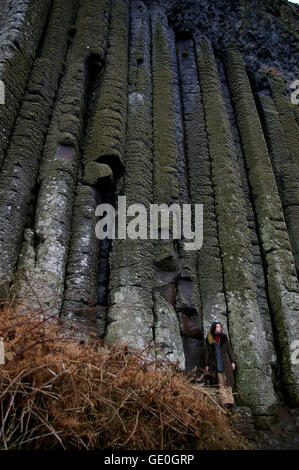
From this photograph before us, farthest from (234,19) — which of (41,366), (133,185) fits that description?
(41,366)

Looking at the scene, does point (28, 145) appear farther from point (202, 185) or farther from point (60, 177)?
point (202, 185)

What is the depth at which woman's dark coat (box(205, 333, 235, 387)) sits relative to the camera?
555cm

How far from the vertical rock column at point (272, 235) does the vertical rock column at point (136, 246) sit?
2.78 metres

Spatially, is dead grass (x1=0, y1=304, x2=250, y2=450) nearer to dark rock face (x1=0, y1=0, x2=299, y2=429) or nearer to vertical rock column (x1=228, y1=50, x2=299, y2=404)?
dark rock face (x1=0, y1=0, x2=299, y2=429)

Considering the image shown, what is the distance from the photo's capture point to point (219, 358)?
557 cm

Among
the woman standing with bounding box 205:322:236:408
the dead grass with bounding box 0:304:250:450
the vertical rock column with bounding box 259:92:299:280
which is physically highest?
the vertical rock column with bounding box 259:92:299:280

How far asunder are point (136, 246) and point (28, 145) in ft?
8.37

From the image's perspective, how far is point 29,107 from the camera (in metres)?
6.50

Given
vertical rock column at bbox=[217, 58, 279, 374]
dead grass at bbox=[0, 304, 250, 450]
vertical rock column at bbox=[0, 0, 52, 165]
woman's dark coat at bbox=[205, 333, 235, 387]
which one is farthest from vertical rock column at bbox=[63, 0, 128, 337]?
→ vertical rock column at bbox=[217, 58, 279, 374]

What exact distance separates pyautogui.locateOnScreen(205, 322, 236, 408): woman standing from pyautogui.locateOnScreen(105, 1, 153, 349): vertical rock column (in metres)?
1.12

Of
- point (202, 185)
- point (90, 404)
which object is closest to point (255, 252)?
point (202, 185)

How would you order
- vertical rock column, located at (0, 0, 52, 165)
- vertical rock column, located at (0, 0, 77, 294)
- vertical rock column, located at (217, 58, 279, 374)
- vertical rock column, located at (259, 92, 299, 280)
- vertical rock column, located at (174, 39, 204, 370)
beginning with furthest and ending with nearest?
vertical rock column, located at (259, 92, 299, 280)
vertical rock column, located at (217, 58, 279, 374)
vertical rock column, located at (0, 0, 52, 165)
vertical rock column, located at (174, 39, 204, 370)
vertical rock column, located at (0, 0, 77, 294)

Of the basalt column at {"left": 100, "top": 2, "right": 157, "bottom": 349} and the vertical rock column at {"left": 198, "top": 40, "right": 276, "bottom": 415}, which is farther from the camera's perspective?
the vertical rock column at {"left": 198, "top": 40, "right": 276, "bottom": 415}

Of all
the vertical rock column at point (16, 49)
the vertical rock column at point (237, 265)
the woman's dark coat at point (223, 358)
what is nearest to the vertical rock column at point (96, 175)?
the vertical rock column at point (16, 49)
